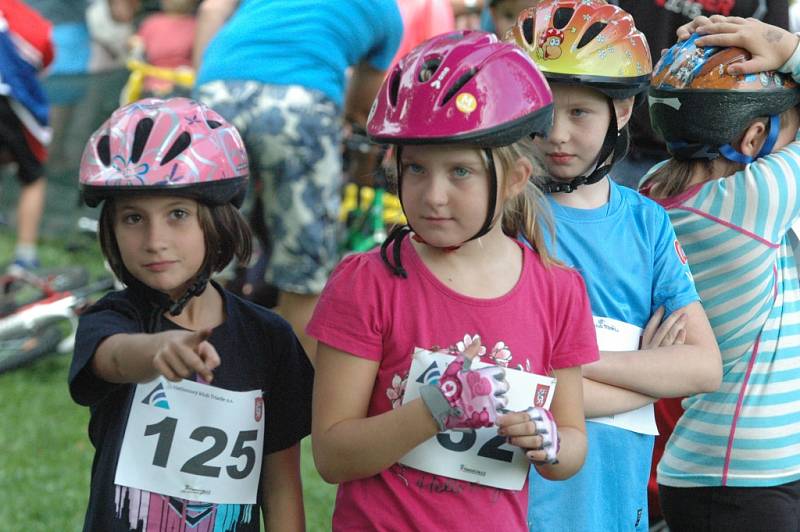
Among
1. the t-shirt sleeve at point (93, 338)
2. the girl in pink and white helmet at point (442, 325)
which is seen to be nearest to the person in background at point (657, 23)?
the girl in pink and white helmet at point (442, 325)

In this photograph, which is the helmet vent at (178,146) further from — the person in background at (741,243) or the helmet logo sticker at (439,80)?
the person in background at (741,243)

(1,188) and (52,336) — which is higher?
(52,336)

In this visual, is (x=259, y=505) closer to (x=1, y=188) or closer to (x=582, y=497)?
(x=582, y=497)

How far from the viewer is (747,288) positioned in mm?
3662

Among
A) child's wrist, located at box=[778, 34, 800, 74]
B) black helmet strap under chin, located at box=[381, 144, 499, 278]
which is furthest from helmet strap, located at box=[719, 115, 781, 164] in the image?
black helmet strap under chin, located at box=[381, 144, 499, 278]

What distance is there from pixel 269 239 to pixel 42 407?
168 centimetres

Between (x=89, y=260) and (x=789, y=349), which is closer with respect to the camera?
(x=789, y=349)

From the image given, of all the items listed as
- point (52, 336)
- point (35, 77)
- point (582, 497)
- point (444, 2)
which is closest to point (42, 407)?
point (52, 336)

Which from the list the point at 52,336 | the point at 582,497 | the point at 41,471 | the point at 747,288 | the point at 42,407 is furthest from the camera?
the point at 52,336

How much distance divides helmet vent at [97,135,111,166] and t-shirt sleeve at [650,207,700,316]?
5.06ft

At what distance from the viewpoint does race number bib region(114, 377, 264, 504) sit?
10.4 feet

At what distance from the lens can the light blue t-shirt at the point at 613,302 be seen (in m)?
3.32

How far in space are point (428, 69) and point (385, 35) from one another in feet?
11.8

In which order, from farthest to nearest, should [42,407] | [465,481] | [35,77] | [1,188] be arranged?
[1,188] → [35,77] → [42,407] → [465,481]
